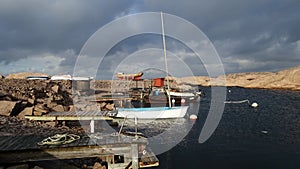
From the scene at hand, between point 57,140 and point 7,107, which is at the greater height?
point 7,107

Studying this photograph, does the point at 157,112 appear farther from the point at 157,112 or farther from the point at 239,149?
the point at 239,149

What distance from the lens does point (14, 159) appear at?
334 inches

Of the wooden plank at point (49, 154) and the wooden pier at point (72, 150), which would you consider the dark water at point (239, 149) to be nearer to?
the wooden pier at point (72, 150)

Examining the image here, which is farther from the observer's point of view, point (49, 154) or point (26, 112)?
point (26, 112)

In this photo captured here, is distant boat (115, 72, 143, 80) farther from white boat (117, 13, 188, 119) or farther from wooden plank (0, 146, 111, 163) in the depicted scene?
wooden plank (0, 146, 111, 163)

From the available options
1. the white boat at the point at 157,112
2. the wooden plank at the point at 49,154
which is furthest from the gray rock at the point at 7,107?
the white boat at the point at 157,112

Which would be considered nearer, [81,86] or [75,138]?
[75,138]

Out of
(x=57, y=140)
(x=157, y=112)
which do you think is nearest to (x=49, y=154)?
(x=57, y=140)

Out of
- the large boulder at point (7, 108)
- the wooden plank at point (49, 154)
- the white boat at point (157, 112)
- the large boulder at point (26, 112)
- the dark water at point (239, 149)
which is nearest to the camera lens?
the wooden plank at point (49, 154)

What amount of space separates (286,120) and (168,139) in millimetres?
19960

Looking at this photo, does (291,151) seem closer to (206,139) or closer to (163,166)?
(206,139)

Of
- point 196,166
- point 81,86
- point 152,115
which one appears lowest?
point 196,166

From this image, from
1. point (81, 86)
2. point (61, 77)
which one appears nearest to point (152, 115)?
point (81, 86)

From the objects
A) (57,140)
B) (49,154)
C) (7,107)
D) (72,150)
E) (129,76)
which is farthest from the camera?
(129,76)
